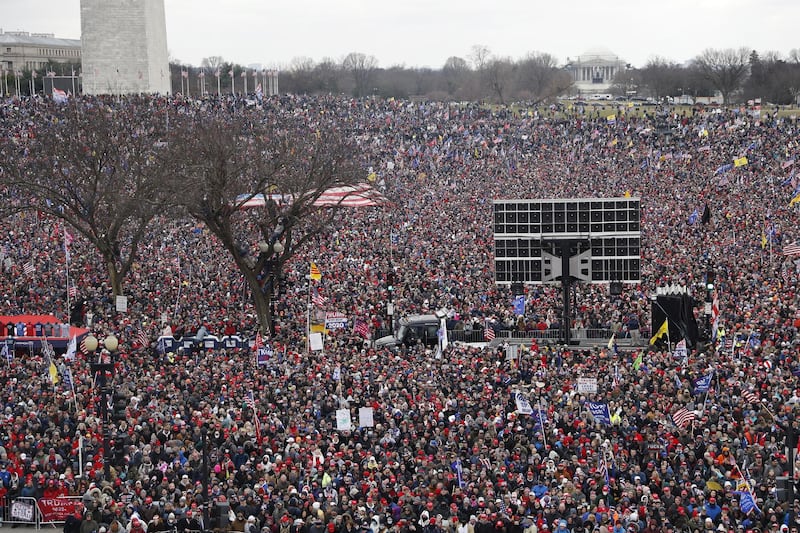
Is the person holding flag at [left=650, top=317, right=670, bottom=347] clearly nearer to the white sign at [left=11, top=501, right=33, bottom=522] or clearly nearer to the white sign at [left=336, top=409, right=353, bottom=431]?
the white sign at [left=336, top=409, right=353, bottom=431]

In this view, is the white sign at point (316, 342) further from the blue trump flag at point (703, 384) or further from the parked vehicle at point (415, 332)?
the blue trump flag at point (703, 384)

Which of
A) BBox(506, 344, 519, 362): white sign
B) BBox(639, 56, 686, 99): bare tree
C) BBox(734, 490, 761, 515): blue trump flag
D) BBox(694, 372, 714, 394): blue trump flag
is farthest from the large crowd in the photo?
BBox(639, 56, 686, 99): bare tree

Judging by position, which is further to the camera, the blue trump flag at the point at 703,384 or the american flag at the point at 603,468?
the blue trump flag at the point at 703,384

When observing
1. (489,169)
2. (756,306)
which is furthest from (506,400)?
(489,169)

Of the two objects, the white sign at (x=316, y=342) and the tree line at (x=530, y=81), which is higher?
the tree line at (x=530, y=81)

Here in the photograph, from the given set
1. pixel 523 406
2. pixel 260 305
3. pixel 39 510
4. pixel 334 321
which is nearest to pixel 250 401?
pixel 39 510

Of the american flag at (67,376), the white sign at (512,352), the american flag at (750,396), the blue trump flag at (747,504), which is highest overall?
the american flag at (67,376)

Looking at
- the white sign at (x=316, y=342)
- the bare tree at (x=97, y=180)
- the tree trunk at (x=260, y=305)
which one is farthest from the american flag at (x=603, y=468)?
the bare tree at (x=97, y=180)

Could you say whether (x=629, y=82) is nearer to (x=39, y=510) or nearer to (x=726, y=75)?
(x=726, y=75)
